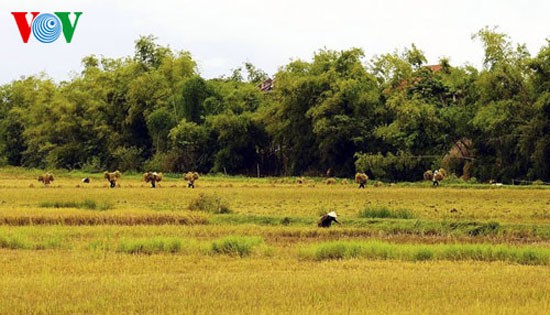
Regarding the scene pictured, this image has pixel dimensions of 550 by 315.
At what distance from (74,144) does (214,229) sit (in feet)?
148

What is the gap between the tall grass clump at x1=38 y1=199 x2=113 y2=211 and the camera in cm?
2131

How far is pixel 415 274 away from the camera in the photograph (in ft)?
33.9

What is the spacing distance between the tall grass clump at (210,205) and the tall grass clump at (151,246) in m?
6.85

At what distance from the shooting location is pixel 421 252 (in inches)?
490

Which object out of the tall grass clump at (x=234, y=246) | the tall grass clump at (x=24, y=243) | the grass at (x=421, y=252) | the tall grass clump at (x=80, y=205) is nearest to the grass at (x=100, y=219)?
the tall grass clump at (x=80, y=205)

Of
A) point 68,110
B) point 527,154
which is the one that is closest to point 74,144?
point 68,110

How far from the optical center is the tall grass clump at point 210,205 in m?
20.5

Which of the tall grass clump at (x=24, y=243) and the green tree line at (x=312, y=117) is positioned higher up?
the green tree line at (x=312, y=117)

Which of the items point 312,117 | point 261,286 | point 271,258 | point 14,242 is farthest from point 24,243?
point 312,117

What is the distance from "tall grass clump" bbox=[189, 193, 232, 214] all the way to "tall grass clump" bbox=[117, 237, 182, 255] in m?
6.85

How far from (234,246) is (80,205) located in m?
10.3

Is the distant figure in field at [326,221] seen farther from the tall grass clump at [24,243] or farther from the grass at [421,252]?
the tall grass clump at [24,243]

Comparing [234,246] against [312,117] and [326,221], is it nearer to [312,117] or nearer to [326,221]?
[326,221]

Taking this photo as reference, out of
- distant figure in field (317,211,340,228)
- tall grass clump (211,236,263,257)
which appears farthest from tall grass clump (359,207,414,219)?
tall grass clump (211,236,263,257)
